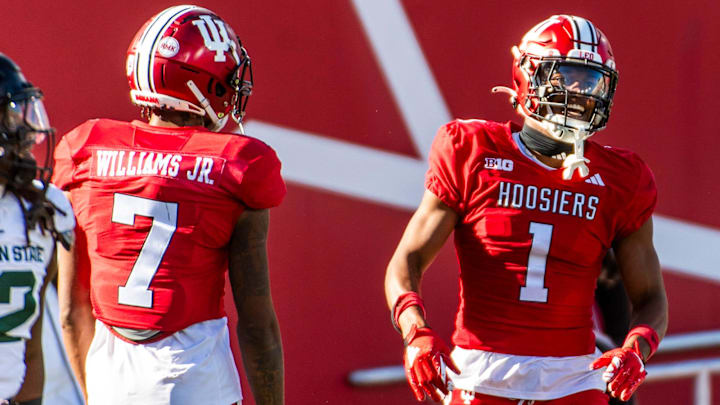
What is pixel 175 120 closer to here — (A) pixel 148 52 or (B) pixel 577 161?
(A) pixel 148 52

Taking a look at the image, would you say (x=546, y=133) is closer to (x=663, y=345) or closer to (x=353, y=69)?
(x=353, y=69)

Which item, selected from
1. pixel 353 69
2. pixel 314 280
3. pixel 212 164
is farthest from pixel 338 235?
pixel 212 164

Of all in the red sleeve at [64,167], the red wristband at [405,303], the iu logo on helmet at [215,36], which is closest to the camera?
the red sleeve at [64,167]

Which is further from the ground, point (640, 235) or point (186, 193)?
point (186, 193)

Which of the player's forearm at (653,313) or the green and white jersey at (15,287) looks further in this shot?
the player's forearm at (653,313)

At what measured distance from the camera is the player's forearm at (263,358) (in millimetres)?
2572

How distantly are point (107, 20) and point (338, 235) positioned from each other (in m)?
1.14

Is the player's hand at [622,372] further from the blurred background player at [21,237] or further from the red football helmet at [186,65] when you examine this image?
the blurred background player at [21,237]

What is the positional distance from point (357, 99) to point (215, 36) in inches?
58.6

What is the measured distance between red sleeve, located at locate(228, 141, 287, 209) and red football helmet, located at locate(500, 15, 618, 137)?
0.81 metres

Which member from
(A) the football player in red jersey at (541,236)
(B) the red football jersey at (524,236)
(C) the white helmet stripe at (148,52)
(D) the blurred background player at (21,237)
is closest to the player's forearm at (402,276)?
(A) the football player in red jersey at (541,236)

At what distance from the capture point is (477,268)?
2.87 meters

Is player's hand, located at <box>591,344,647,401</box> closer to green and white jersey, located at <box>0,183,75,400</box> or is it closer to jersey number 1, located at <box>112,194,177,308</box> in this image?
jersey number 1, located at <box>112,194,177,308</box>

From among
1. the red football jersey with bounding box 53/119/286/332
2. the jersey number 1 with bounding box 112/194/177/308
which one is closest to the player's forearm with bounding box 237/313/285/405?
the red football jersey with bounding box 53/119/286/332
